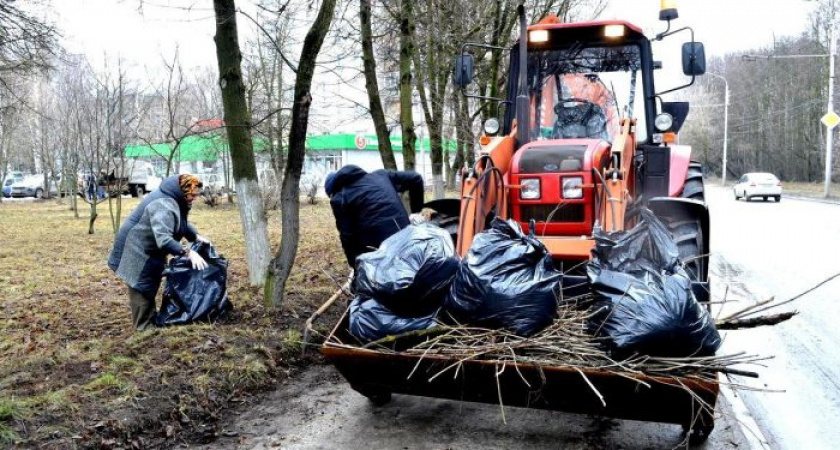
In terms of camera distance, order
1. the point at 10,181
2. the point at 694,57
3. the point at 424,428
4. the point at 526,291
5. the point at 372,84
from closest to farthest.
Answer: the point at 526,291 → the point at 424,428 → the point at 694,57 → the point at 372,84 → the point at 10,181

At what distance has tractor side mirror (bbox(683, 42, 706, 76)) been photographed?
6.10 meters

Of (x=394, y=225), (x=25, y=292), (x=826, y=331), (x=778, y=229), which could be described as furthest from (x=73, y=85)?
(x=778, y=229)

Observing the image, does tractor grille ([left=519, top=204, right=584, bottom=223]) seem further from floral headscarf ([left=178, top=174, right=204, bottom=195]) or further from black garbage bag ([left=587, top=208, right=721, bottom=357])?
floral headscarf ([left=178, top=174, right=204, bottom=195])

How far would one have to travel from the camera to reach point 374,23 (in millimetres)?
13156

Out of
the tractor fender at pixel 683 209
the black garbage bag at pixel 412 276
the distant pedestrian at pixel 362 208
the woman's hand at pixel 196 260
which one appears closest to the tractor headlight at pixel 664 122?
the tractor fender at pixel 683 209

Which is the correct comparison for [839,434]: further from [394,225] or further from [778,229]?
[778,229]

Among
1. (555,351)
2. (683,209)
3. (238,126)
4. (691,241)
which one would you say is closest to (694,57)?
(683,209)

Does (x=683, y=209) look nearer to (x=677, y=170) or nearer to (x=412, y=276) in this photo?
(x=677, y=170)

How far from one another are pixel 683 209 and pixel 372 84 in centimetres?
543

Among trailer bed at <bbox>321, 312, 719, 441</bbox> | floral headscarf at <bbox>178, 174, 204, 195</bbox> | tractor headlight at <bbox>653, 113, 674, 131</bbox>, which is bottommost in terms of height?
trailer bed at <bbox>321, 312, 719, 441</bbox>

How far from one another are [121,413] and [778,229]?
50.5ft

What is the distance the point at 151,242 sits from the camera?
589 centimetres

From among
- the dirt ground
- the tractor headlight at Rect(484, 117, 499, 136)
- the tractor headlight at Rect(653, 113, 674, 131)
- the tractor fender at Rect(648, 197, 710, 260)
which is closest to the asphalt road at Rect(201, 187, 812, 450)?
the dirt ground

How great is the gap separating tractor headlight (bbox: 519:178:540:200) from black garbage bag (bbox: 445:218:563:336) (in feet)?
4.12
